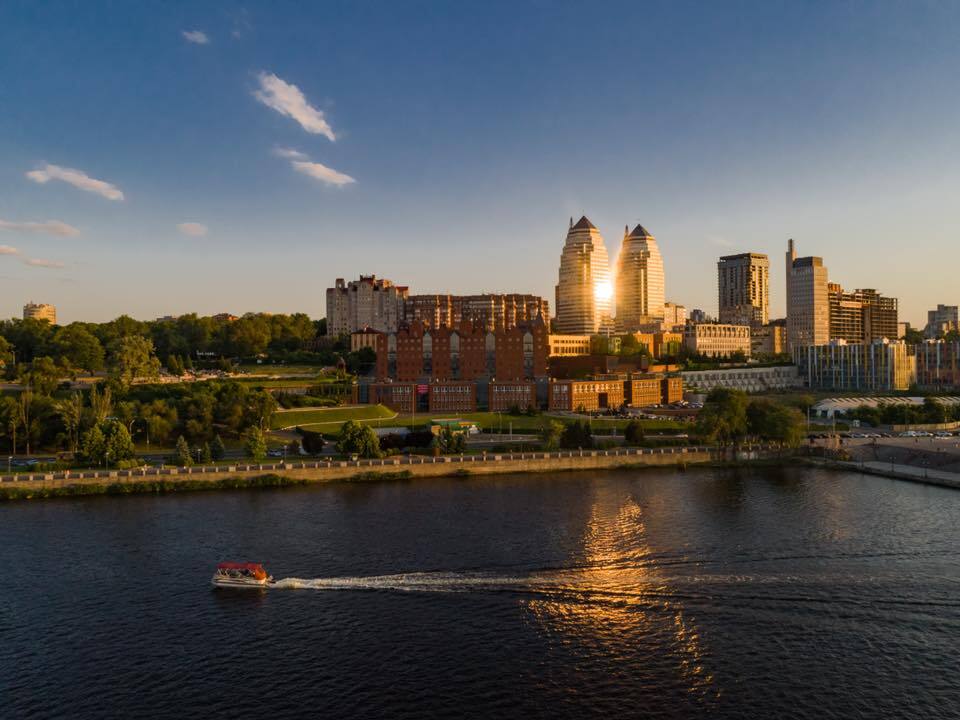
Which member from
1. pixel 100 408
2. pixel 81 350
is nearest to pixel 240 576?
pixel 100 408

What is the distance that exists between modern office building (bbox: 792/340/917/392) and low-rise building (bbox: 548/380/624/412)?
65.7m

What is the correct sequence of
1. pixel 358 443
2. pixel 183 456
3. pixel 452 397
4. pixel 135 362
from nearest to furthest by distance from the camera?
pixel 183 456 < pixel 358 443 < pixel 135 362 < pixel 452 397

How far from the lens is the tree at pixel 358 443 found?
6825cm

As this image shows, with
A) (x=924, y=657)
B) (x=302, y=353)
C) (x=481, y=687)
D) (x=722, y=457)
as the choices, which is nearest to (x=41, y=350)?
(x=302, y=353)

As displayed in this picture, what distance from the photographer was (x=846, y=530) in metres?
44.7

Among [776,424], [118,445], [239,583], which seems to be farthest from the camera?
[776,424]

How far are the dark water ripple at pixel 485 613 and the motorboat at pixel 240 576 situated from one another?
2.14ft

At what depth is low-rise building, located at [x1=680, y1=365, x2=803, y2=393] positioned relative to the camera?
142825 mm

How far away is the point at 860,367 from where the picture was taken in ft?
485

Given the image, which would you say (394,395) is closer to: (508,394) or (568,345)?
(508,394)

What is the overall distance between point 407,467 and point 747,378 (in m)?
110

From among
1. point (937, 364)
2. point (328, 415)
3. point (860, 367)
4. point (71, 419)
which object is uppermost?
point (937, 364)

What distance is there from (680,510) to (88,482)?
152 ft

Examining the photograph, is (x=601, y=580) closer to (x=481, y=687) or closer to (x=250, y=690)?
(x=481, y=687)
